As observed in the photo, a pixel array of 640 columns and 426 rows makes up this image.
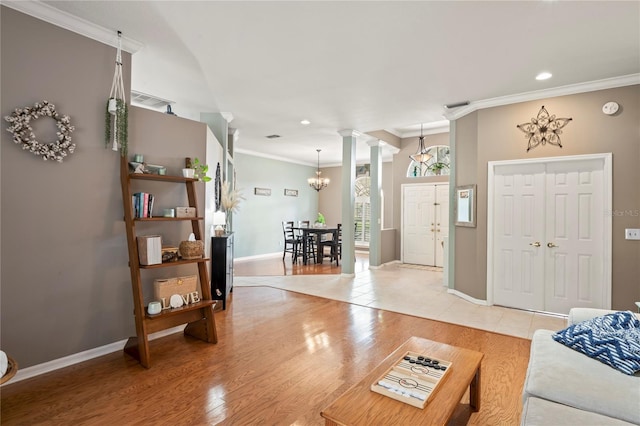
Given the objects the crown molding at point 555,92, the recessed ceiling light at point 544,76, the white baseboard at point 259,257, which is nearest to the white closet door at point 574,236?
the crown molding at point 555,92

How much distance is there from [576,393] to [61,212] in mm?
3678

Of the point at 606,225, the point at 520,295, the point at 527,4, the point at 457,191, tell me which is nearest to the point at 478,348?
the point at 520,295

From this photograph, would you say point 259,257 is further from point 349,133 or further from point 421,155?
point 421,155

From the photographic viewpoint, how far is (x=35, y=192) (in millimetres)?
2545

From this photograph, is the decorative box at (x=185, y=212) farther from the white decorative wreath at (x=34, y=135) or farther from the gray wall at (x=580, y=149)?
the gray wall at (x=580, y=149)

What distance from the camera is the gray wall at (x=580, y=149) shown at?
3.69 metres

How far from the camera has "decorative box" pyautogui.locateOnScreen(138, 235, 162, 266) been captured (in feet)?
9.41

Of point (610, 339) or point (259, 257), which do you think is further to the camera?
point (259, 257)

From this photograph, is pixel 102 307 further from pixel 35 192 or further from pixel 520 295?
pixel 520 295

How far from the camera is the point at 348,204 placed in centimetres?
649

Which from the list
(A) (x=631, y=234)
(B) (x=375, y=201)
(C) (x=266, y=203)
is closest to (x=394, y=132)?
(B) (x=375, y=201)

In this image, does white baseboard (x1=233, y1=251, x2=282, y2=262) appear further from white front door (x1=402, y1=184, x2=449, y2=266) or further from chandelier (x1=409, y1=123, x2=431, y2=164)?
chandelier (x1=409, y1=123, x2=431, y2=164)

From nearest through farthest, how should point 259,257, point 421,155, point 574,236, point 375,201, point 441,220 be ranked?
point 574,236 → point 421,155 → point 375,201 → point 441,220 → point 259,257

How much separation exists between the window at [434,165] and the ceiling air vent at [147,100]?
575 centimetres
